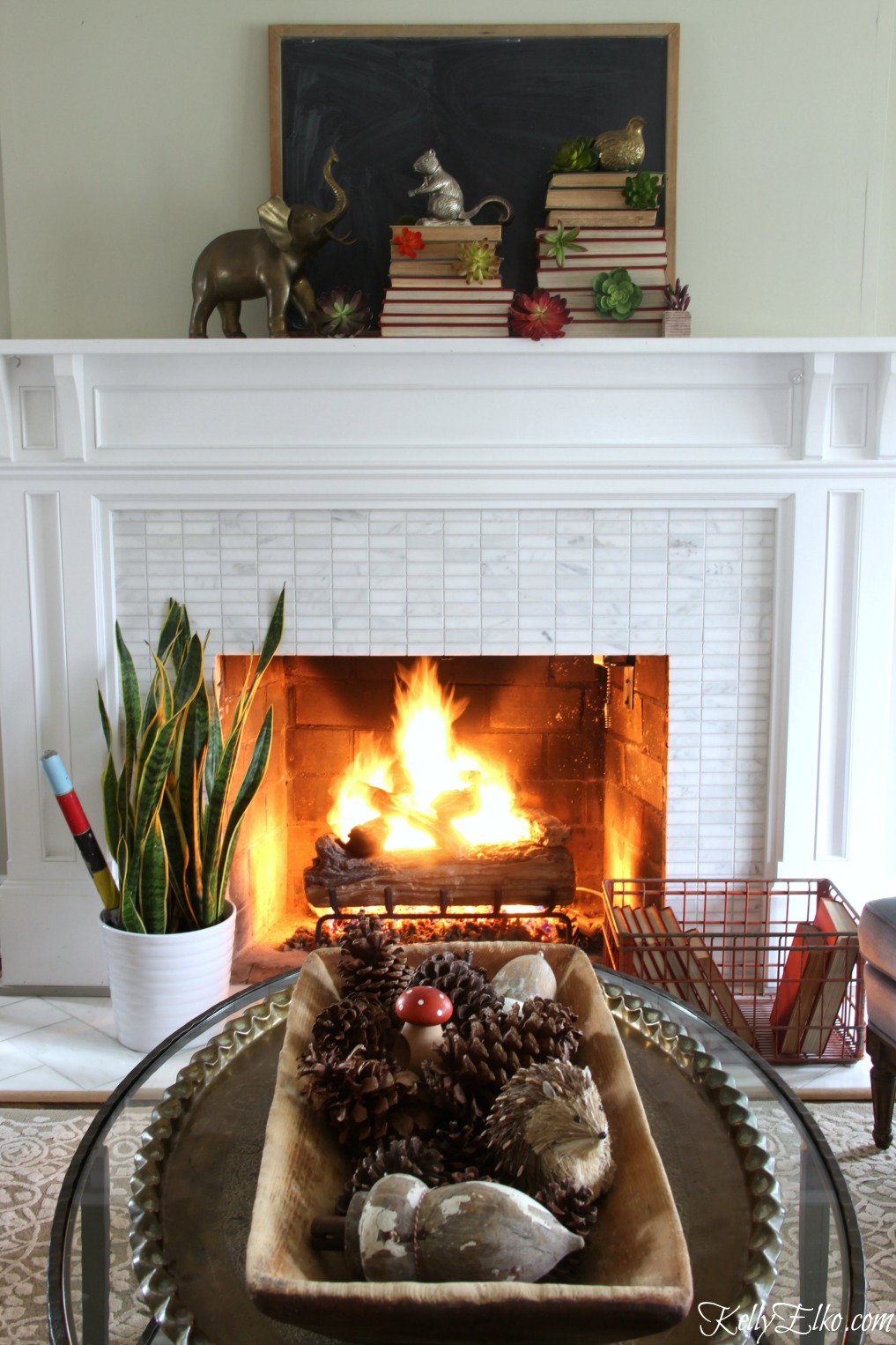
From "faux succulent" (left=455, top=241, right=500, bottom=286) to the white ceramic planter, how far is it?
57.3 inches

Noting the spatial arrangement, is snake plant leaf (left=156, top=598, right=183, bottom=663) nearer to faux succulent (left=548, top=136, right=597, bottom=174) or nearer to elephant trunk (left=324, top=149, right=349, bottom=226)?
elephant trunk (left=324, top=149, right=349, bottom=226)

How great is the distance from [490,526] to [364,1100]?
1.56m

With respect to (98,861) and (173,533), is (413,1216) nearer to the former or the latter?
(98,861)

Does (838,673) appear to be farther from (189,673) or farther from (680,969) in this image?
(189,673)

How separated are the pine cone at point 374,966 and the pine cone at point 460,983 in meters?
0.02

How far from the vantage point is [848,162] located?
7.41 feet

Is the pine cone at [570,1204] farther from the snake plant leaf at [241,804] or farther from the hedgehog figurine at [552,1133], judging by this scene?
the snake plant leaf at [241,804]

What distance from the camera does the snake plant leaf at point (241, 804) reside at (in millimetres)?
2223

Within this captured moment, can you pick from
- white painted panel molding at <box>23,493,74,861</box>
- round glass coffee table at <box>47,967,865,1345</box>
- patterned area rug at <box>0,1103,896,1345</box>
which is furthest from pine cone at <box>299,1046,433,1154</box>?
white painted panel molding at <box>23,493,74,861</box>

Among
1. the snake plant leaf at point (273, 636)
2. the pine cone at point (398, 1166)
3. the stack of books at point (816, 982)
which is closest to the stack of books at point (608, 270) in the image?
the snake plant leaf at point (273, 636)

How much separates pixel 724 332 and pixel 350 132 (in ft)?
3.06

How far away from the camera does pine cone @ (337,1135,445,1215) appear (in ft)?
2.75

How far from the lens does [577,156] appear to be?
2156mm

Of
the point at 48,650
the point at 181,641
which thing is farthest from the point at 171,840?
the point at 48,650
